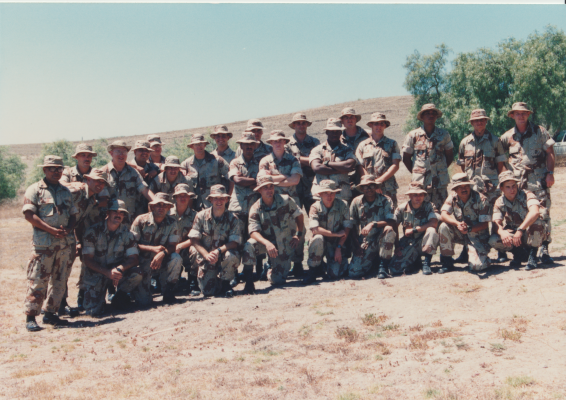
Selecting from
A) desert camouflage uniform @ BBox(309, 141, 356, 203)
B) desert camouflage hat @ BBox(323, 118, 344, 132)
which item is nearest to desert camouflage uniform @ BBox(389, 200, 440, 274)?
desert camouflage uniform @ BBox(309, 141, 356, 203)

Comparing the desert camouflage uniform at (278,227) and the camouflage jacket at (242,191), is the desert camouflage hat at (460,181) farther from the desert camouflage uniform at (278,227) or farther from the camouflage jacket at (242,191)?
the camouflage jacket at (242,191)

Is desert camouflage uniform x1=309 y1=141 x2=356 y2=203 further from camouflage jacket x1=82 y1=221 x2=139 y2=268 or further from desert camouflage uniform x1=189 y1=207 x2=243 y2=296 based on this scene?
camouflage jacket x1=82 y1=221 x2=139 y2=268

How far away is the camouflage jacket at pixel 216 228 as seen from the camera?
27.2 ft

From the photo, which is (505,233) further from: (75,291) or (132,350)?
(75,291)

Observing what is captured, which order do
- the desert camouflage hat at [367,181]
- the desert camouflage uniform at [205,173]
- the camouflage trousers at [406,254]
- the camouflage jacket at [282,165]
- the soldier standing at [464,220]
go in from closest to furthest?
1. the soldier standing at [464,220]
2. the desert camouflage hat at [367,181]
3. the camouflage trousers at [406,254]
4. the camouflage jacket at [282,165]
5. the desert camouflage uniform at [205,173]

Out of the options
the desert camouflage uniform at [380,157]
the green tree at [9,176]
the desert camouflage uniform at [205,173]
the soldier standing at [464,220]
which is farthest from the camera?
the green tree at [9,176]

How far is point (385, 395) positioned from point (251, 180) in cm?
515

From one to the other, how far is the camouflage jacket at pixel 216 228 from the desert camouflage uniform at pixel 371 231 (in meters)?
1.95

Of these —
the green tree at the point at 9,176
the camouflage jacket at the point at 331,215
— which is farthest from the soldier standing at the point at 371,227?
the green tree at the point at 9,176

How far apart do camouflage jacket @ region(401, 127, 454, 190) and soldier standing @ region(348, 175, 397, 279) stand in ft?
2.60

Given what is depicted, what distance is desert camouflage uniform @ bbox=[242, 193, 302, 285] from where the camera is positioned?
28.1ft

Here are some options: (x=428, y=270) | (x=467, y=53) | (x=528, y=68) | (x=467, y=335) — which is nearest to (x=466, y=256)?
(x=428, y=270)

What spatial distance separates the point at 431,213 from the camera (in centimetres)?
848

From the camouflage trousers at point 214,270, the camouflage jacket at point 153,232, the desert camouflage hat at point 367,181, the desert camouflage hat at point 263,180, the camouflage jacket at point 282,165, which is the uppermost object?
the camouflage jacket at point 282,165
